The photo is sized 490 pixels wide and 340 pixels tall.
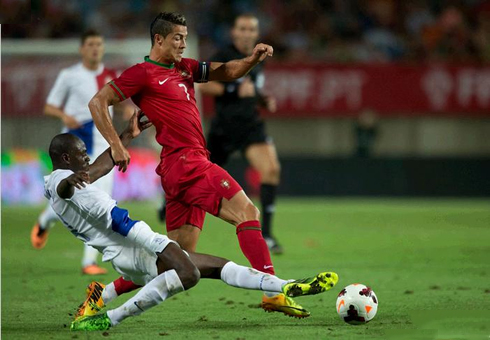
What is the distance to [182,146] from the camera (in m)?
6.37

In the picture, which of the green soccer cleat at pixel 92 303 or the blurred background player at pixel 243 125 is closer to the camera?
the green soccer cleat at pixel 92 303

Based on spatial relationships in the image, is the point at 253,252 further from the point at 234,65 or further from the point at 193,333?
the point at 234,65

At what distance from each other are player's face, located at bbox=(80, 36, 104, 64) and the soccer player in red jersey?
2.77m

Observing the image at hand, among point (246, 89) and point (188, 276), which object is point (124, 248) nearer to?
point (188, 276)

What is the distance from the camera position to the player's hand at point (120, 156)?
5954 mm

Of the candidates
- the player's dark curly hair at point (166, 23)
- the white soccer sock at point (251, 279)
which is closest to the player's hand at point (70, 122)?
the player's dark curly hair at point (166, 23)

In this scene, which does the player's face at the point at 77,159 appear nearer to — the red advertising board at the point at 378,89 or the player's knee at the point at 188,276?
the player's knee at the point at 188,276

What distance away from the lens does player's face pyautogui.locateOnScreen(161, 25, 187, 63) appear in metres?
6.32

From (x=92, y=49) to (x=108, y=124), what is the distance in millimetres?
3286

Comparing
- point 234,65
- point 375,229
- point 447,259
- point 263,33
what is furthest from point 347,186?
point 234,65

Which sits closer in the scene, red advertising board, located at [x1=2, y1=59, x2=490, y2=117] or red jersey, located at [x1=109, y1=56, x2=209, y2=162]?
red jersey, located at [x1=109, y1=56, x2=209, y2=162]

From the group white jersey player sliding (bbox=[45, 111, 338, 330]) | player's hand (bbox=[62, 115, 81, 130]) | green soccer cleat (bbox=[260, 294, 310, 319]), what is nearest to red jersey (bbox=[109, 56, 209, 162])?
white jersey player sliding (bbox=[45, 111, 338, 330])

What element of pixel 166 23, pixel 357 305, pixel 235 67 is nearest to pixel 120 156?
pixel 166 23

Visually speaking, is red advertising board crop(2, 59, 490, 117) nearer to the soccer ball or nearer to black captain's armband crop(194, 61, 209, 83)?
black captain's armband crop(194, 61, 209, 83)
